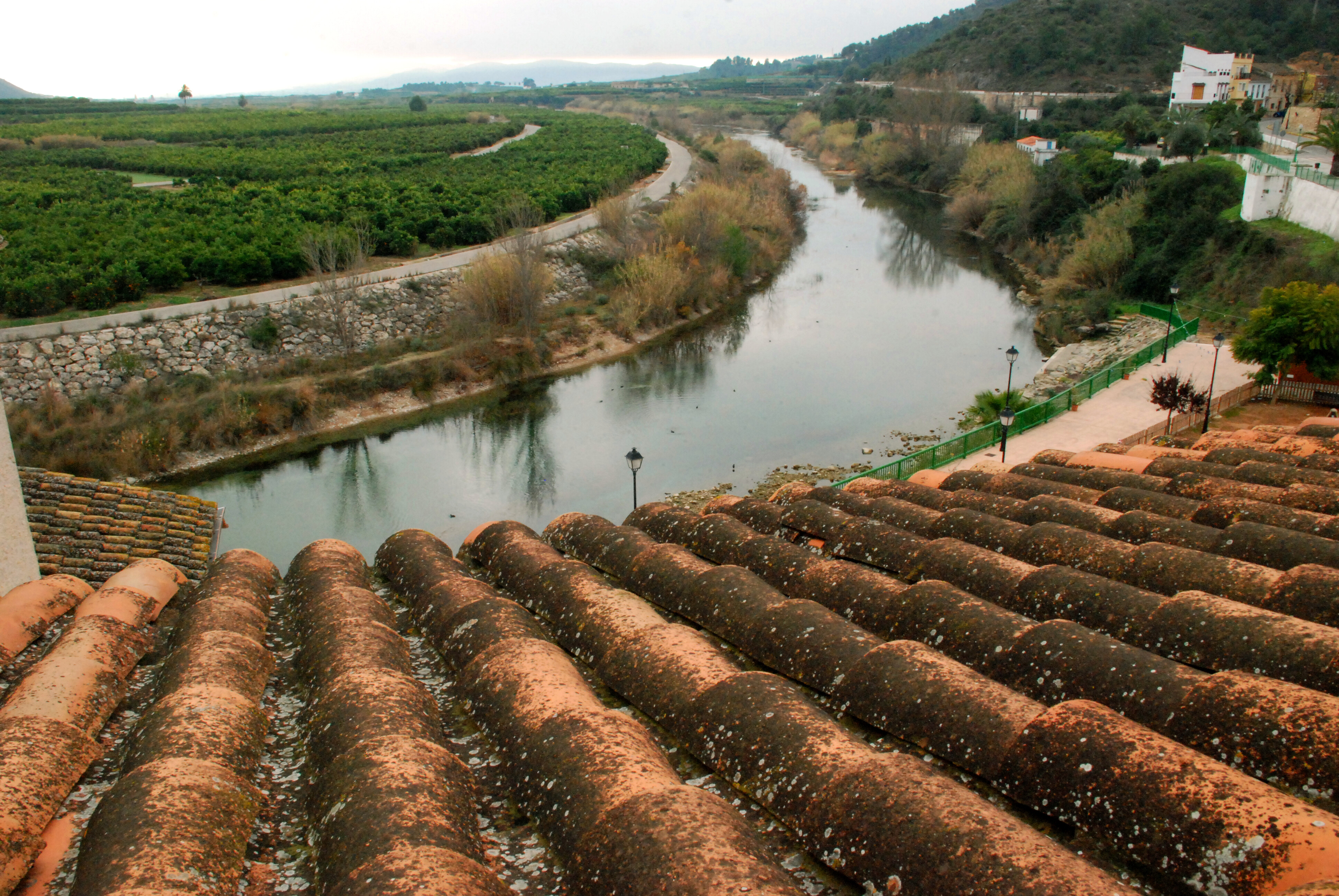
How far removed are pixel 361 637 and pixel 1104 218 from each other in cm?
4230

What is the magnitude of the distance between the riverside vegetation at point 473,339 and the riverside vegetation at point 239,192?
2.56 metres

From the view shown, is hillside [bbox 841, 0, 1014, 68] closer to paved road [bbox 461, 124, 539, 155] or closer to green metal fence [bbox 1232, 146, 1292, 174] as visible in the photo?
paved road [bbox 461, 124, 539, 155]

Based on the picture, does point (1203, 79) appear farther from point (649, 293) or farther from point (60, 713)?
point (60, 713)

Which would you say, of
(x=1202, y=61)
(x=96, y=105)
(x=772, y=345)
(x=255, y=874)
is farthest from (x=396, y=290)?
(x=96, y=105)

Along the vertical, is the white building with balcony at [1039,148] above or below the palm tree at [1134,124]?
below

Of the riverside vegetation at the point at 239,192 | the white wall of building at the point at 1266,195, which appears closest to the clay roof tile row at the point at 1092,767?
the riverside vegetation at the point at 239,192

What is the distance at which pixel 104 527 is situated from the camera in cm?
1009

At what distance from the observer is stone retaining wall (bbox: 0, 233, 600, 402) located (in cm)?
2400

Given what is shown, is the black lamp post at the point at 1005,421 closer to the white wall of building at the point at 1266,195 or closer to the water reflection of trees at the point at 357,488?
the water reflection of trees at the point at 357,488

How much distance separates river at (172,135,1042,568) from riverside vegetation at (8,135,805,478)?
4.77ft

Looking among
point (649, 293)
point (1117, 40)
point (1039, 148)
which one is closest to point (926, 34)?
point (1117, 40)

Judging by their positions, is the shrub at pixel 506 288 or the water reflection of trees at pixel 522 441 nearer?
the water reflection of trees at pixel 522 441

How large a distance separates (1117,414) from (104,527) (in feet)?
61.7

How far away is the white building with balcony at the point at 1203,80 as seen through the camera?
63.1m
